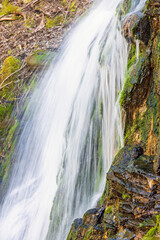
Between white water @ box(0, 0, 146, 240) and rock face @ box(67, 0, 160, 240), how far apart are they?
44 centimetres

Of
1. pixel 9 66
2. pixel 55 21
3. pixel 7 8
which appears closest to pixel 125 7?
pixel 9 66

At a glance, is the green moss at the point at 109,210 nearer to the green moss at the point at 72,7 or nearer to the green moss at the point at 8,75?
the green moss at the point at 8,75

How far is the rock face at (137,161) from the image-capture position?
2.52 metres

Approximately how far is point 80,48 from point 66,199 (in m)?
3.97

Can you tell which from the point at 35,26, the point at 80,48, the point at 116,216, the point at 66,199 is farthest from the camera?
the point at 35,26

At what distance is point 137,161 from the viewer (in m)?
2.87

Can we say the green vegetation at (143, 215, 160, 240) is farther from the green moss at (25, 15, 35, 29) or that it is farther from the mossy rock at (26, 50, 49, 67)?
the green moss at (25, 15, 35, 29)

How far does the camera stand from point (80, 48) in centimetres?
676

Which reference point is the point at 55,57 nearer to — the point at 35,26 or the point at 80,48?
the point at 80,48

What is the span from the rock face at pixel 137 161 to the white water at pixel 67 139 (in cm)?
44

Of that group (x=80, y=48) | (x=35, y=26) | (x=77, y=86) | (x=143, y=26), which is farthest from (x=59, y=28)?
(x=143, y=26)

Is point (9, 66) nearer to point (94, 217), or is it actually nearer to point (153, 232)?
point (94, 217)

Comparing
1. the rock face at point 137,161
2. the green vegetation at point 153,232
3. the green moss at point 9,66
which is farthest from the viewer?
the green moss at point 9,66

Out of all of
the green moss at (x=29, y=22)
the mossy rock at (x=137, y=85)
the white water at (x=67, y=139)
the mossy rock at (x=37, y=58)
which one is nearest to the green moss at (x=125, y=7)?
the white water at (x=67, y=139)
